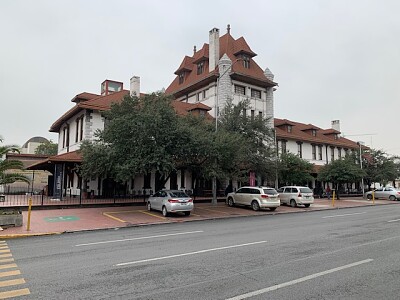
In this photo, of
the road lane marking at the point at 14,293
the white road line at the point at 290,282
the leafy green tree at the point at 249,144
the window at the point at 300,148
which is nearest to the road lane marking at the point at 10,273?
the road lane marking at the point at 14,293

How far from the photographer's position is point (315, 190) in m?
45.5

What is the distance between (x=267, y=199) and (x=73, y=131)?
66.8ft

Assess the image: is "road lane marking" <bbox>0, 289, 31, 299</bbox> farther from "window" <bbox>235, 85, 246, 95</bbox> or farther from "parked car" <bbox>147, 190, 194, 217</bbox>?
"window" <bbox>235, 85, 246, 95</bbox>

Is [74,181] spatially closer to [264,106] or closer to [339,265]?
[264,106]

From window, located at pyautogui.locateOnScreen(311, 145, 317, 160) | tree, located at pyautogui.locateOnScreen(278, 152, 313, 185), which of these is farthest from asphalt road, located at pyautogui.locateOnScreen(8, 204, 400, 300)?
window, located at pyautogui.locateOnScreen(311, 145, 317, 160)

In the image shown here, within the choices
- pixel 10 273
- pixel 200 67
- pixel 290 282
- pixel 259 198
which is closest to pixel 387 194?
pixel 259 198

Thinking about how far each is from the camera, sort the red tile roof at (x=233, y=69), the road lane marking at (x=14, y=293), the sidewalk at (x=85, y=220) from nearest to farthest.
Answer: the road lane marking at (x=14, y=293) → the sidewalk at (x=85, y=220) → the red tile roof at (x=233, y=69)

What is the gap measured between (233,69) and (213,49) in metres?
4.12

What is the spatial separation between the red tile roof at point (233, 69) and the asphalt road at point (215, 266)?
28.3 metres

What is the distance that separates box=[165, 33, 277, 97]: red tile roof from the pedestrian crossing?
31044mm

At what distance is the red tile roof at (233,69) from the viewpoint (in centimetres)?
3833

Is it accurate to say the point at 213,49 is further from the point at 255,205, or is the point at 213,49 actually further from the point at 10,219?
the point at 10,219

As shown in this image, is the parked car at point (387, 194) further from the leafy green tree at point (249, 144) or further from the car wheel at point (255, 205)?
the car wheel at point (255, 205)

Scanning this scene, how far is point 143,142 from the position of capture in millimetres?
20016
